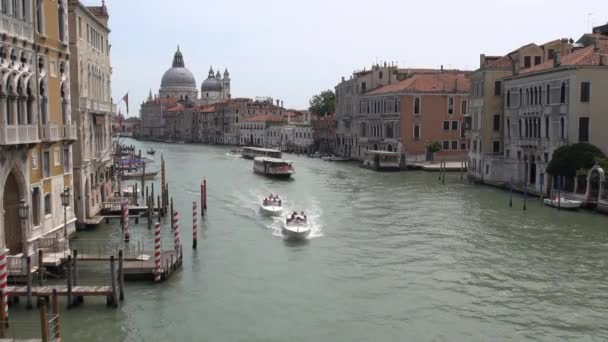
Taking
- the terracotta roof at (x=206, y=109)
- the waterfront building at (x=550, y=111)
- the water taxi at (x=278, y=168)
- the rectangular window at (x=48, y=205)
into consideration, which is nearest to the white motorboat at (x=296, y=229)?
the rectangular window at (x=48, y=205)

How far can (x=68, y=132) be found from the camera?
18.1 metres

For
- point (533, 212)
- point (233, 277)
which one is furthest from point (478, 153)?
point (233, 277)

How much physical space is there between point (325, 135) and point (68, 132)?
2144 inches

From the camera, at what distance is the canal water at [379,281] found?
42.0 ft

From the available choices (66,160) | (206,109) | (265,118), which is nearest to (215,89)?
(206,109)

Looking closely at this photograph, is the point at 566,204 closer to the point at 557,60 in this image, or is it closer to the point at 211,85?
the point at 557,60

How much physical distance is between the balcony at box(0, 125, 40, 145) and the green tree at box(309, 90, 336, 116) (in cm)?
7107

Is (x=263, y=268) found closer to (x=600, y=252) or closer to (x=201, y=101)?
(x=600, y=252)

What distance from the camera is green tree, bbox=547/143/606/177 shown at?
26766mm

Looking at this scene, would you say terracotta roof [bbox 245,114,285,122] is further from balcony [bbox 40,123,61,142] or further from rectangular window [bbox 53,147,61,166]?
balcony [bbox 40,123,61,142]

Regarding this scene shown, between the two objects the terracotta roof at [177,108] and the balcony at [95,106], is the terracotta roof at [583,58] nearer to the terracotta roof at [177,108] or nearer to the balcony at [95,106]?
the balcony at [95,106]

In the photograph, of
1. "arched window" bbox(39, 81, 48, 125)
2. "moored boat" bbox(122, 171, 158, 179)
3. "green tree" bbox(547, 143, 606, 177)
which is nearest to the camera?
"arched window" bbox(39, 81, 48, 125)

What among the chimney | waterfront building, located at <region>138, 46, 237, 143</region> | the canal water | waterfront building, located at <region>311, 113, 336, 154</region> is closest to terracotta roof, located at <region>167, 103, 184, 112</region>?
waterfront building, located at <region>138, 46, 237, 143</region>

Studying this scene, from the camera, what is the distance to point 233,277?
16.3 metres
